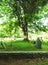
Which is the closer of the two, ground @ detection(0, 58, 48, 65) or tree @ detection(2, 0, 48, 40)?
ground @ detection(0, 58, 48, 65)

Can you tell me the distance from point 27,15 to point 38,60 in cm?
1164

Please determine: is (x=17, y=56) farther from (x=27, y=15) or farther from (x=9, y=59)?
(x=27, y=15)

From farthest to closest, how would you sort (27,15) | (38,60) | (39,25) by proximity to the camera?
(39,25) < (27,15) < (38,60)

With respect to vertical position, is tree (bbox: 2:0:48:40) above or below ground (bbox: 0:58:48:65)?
above

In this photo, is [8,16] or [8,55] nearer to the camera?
[8,55]

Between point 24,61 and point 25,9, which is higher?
point 25,9

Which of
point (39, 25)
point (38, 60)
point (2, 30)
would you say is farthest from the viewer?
point (2, 30)

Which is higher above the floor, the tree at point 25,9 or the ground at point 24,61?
the tree at point 25,9

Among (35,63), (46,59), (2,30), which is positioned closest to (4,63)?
(35,63)

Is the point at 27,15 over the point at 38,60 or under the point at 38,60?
over

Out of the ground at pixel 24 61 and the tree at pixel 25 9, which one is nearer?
the ground at pixel 24 61

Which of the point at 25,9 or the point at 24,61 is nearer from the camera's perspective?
the point at 24,61

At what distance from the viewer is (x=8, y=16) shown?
28484 mm

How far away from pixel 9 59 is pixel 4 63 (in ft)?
2.77
